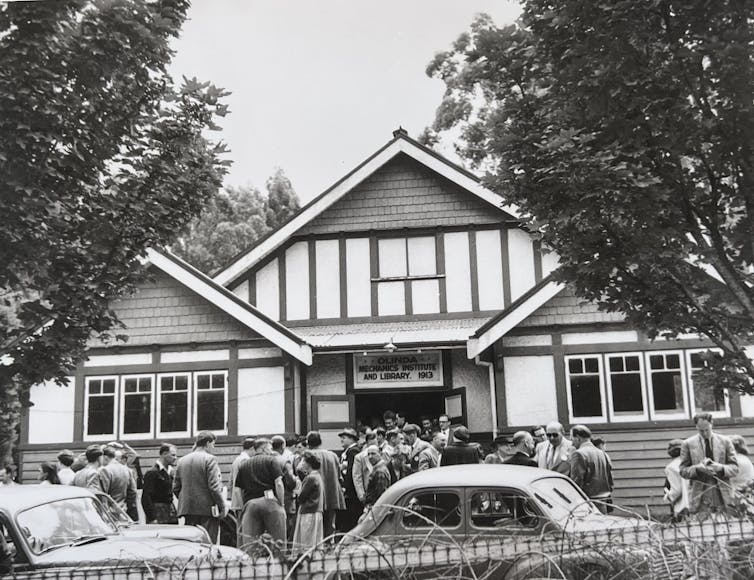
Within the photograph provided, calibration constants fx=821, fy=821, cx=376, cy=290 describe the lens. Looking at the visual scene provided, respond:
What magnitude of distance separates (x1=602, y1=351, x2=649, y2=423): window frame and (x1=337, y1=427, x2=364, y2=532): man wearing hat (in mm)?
4723

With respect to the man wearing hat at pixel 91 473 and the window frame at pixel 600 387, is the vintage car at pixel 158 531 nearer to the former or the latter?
the man wearing hat at pixel 91 473

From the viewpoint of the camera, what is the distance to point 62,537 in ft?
21.2

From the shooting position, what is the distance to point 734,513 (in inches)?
182

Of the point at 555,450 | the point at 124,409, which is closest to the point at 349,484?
the point at 555,450

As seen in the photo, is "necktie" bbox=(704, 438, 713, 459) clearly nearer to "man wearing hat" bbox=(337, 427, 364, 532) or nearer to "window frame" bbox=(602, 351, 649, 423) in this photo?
"man wearing hat" bbox=(337, 427, 364, 532)

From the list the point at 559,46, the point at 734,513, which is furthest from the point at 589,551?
the point at 559,46

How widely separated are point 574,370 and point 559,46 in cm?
861

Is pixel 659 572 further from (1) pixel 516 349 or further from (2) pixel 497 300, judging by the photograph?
(2) pixel 497 300

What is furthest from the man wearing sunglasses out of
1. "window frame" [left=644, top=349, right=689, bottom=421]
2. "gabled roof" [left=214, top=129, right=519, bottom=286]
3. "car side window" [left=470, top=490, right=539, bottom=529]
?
"gabled roof" [left=214, top=129, right=519, bottom=286]

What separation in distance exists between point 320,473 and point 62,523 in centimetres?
365

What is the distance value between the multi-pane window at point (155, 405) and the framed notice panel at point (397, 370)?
8.26ft

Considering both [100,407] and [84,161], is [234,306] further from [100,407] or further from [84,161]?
[84,161]

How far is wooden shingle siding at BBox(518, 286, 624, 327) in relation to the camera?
13812 millimetres

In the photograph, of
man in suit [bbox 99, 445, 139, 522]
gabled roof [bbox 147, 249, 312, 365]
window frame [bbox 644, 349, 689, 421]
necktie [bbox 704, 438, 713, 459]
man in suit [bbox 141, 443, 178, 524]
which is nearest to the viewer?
necktie [bbox 704, 438, 713, 459]
